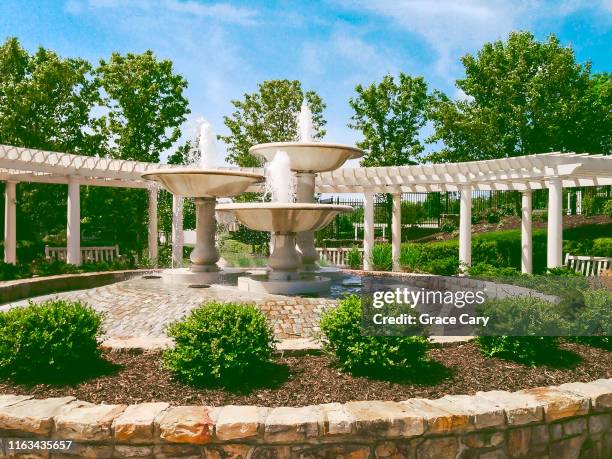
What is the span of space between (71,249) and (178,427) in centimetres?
1326

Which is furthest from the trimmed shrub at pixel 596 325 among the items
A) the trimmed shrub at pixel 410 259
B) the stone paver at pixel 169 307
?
the trimmed shrub at pixel 410 259

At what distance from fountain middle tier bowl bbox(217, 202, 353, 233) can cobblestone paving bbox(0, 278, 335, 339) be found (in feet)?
4.17

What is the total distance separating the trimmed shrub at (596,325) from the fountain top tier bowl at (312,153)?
5869mm

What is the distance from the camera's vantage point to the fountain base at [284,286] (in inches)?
342

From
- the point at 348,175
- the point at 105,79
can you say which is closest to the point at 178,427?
the point at 348,175

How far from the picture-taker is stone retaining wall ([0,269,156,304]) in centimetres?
971

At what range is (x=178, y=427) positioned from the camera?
3.53 m

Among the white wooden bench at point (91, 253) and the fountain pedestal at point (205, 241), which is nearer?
the fountain pedestal at point (205, 241)

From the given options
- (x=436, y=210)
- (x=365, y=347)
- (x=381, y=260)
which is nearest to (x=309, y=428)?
(x=365, y=347)

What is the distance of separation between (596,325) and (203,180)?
7131 mm

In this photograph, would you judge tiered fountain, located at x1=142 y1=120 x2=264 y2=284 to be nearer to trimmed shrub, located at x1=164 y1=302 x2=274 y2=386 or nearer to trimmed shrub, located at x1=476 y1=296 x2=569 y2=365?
trimmed shrub, located at x1=164 y1=302 x2=274 y2=386

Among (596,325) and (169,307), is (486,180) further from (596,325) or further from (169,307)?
(169,307)

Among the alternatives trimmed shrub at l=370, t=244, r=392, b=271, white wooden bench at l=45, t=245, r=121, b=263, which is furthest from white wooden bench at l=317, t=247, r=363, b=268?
white wooden bench at l=45, t=245, r=121, b=263

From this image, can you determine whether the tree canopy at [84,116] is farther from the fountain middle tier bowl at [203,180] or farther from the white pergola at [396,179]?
the fountain middle tier bowl at [203,180]
